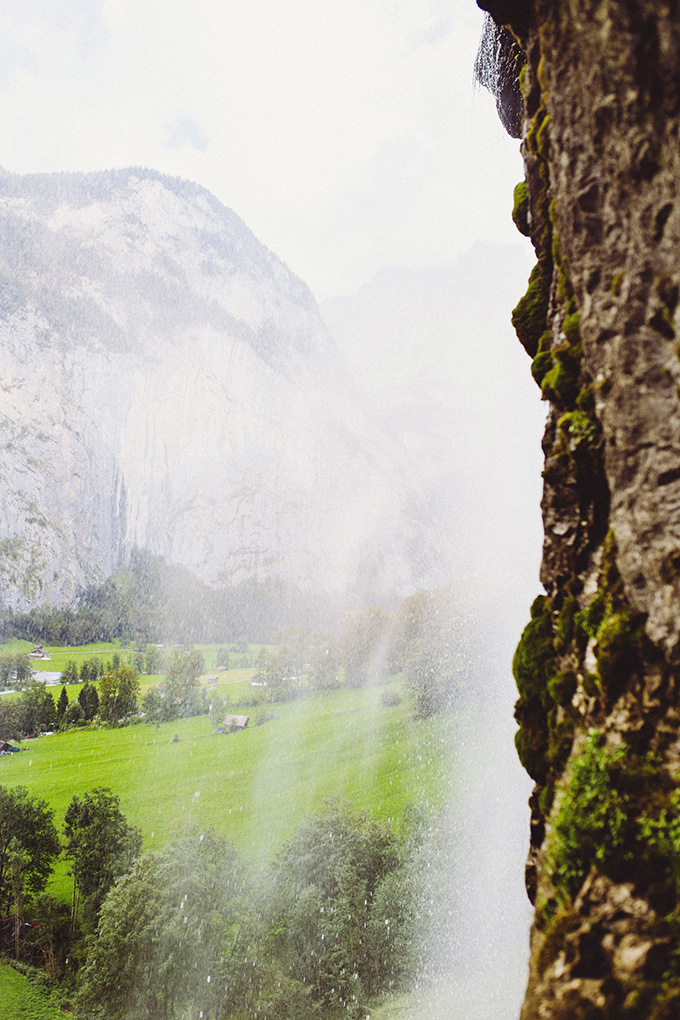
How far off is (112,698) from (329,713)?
2008cm

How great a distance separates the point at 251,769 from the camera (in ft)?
147

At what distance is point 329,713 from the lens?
51.1 meters

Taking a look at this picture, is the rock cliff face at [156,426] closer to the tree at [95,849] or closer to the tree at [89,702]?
the tree at [89,702]

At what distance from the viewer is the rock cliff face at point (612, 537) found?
3.54 m

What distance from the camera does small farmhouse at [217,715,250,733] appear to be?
5047cm

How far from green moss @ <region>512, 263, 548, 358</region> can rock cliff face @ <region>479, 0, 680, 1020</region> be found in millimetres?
537

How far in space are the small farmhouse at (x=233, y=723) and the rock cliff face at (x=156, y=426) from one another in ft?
103

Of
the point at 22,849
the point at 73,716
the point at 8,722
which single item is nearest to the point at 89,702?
the point at 73,716

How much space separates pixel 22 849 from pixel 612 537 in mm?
39284

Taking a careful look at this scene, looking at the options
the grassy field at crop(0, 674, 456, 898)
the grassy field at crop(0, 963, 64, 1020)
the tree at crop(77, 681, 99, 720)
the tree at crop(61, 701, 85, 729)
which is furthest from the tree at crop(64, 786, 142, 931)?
the tree at crop(77, 681, 99, 720)

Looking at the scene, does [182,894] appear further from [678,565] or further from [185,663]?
[185,663]

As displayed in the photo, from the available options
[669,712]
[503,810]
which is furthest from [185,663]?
[669,712]

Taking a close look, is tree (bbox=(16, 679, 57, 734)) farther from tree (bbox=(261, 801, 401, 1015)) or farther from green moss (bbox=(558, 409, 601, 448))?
green moss (bbox=(558, 409, 601, 448))

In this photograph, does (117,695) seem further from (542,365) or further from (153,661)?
(542,365)
